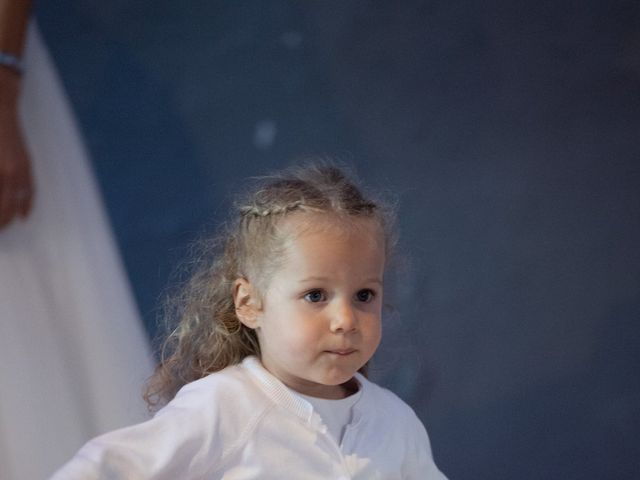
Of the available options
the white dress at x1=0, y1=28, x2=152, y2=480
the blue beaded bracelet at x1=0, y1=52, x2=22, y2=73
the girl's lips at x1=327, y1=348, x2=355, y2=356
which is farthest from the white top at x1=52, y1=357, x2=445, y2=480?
the blue beaded bracelet at x1=0, y1=52, x2=22, y2=73

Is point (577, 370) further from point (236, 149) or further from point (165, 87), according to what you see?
point (165, 87)

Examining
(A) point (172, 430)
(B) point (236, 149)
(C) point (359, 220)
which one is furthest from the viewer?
(B) point (236, 149)

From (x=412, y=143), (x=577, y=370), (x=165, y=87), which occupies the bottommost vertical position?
(x=577, y=370)

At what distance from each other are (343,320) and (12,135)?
0.80 metres

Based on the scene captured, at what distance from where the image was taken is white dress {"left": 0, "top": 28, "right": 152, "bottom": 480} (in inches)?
77.1

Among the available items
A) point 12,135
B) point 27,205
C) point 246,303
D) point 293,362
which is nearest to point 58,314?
point 27,205

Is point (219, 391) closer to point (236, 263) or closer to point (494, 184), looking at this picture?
point (236, 263)

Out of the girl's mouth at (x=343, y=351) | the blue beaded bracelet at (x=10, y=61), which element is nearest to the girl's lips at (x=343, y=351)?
the girl's mouth at (x=343, y=351)

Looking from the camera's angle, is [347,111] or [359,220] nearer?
[359,220]

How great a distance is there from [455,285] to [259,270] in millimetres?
718

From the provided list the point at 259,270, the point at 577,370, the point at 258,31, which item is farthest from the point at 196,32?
the point at 577,370

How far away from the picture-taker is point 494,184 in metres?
2.34

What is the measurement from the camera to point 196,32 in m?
2.24

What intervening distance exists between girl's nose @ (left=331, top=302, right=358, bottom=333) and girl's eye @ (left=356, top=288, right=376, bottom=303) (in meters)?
0.06
